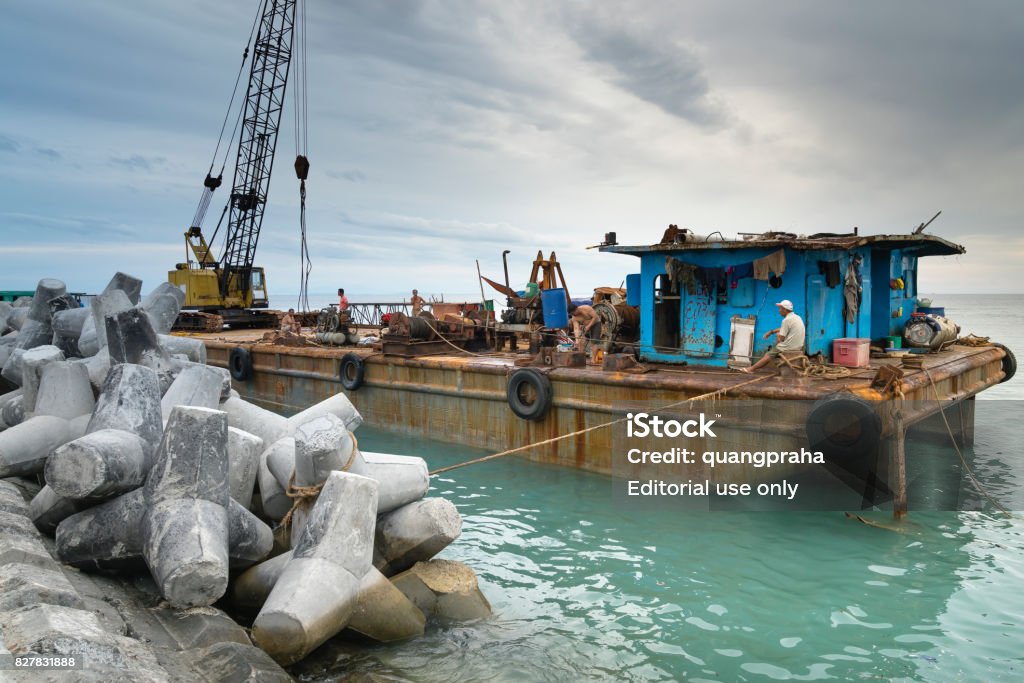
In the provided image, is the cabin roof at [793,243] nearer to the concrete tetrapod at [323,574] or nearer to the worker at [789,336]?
the worker at [789,336]

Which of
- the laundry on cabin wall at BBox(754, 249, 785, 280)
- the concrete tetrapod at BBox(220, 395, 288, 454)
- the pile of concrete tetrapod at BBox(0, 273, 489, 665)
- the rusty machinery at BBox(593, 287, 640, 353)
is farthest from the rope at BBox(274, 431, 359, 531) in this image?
the laundry on cabin wall at BBox(754, 249, 785, 280)

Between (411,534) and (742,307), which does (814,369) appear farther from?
(411,534)

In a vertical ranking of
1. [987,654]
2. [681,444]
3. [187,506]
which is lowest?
[987,654]

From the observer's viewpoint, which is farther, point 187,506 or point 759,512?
point 759,512

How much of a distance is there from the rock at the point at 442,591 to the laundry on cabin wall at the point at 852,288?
8778mm

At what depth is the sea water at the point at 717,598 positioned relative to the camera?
4992 millimetres

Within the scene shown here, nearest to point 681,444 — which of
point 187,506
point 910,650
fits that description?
point 910,650

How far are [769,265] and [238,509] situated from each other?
8.70m

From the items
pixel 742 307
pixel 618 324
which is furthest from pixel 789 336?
pixel 618 324

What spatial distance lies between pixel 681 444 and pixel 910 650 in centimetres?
A: 480

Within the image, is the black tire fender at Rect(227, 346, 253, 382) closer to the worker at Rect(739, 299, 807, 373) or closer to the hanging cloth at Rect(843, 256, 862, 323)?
the worker at Rect(739, 299, 807, 373)

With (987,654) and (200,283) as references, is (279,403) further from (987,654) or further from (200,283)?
(987,654)

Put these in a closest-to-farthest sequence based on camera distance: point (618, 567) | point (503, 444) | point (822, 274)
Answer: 1. point (618, 567)
2. point (822, 274)
3. point (503, 444)

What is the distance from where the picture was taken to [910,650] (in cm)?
532
